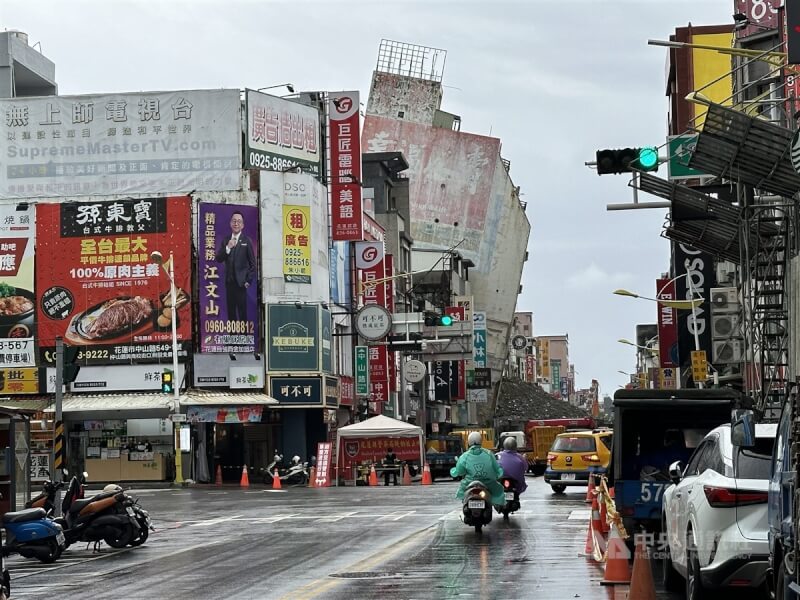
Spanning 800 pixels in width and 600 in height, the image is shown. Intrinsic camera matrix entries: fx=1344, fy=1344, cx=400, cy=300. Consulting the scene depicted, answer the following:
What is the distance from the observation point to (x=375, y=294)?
69625 millimetres

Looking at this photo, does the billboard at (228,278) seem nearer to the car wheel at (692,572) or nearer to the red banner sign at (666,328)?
the red banner sign at (666,328)

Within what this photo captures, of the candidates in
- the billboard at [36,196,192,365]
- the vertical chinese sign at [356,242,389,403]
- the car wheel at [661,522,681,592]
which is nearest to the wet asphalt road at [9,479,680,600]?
the car wheel at [661,522,681,592]

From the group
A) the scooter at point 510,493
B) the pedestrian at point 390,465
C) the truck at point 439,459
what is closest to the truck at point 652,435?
the scooter at point 510,493

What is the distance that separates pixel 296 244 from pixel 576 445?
2406cm

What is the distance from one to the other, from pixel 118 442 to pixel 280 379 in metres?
7.12

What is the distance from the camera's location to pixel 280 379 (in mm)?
56531

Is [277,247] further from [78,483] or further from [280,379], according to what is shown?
[78,483]

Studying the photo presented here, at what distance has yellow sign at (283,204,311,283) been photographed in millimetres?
57000

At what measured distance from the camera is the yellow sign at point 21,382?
5541 cm

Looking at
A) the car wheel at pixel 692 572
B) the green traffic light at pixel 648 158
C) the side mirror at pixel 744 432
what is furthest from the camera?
the green traffic light at pixel 648 158

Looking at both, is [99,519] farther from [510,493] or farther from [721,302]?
[721,302]

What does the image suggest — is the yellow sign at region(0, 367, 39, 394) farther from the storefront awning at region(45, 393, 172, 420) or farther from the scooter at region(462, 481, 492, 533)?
the scooter at region(462, 481, 492, 533)

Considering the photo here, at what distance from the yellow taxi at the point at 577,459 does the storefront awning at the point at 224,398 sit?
21.1 metres

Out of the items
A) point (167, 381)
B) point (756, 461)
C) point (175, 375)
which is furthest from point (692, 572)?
point (175, 375)
